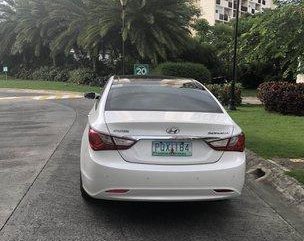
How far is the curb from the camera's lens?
6.92 metres

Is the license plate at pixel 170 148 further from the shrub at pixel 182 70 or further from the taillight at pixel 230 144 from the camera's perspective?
the shrub at pixel 182 70

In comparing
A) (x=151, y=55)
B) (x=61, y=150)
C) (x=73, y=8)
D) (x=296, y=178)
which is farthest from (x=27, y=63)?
(x=296, y=178)

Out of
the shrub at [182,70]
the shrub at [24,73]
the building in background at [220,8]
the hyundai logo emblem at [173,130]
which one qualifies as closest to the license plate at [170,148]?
the hyundai logo emblem at [173,130]

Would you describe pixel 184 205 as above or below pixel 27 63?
above

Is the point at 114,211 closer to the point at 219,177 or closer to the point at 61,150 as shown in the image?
the point at 219,177

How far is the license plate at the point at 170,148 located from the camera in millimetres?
5520

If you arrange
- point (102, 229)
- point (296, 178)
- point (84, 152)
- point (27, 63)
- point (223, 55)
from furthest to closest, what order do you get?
point (27, 63), point (223, 55), point (296, 178), point (84, 152), point (102, 229)

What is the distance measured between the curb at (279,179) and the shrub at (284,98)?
28.9 ft

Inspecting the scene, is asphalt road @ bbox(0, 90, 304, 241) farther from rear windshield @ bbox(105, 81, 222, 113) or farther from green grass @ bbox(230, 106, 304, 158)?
green grass @ bbox(230, 106, 304, 158)

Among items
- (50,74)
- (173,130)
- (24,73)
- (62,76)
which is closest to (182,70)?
(62,76)

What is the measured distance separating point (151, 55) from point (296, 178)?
3340cm

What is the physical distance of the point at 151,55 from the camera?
40438mm

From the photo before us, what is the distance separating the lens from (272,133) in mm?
12805

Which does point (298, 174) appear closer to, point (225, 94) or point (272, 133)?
point (272, 133)
